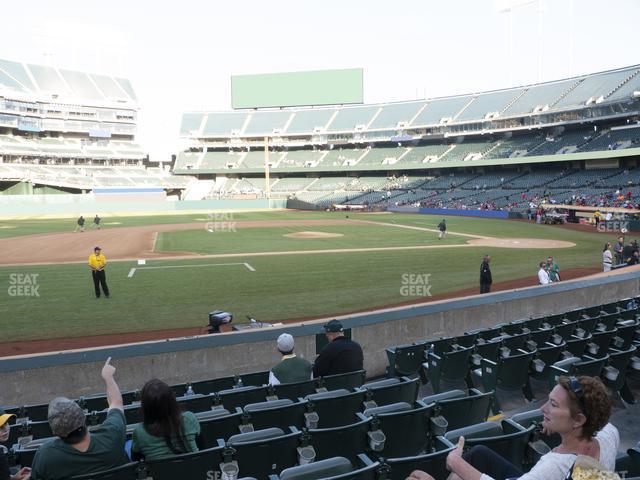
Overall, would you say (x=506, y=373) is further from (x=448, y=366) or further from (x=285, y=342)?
(x=285, y=342)

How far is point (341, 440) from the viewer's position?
14.7 ft

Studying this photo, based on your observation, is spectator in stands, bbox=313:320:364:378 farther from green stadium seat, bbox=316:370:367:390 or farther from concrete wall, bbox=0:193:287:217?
concrete wall, bbox=0:193:287:217

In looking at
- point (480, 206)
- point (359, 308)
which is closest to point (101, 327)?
point (359, 308)

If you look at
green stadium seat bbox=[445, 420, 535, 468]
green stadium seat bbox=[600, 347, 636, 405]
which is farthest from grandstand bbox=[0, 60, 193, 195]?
green stadium seat bbox=[445, 420, 535, 468]

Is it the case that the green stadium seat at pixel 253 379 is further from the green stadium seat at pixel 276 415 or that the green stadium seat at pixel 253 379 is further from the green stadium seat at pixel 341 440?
the green stadium seat at pixel 341 440

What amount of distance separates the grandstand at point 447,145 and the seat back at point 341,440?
191 feet

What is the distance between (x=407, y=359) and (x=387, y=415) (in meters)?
3.32

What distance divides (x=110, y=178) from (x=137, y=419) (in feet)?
300

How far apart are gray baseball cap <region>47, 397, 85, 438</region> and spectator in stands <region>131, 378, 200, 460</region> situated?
55cm

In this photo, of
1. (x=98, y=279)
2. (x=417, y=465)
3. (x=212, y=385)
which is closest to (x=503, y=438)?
(x=417, y=465)

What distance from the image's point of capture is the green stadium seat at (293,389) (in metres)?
6.16

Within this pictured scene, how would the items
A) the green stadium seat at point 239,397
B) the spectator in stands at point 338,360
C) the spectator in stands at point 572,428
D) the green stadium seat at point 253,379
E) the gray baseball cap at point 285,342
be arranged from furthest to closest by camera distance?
1. the green stadium seat at point 253,379
2. the spectator in stands at point 338,360
3. the gray baseball cap at point 285,342
4. the green stadium seat at point 239,397
5. the spectator in stands at point 572,428

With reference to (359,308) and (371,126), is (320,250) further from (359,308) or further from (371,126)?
(371,126)

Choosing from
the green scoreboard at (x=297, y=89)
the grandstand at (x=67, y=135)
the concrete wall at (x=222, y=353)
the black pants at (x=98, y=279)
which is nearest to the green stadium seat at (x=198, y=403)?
the concrete wall at (x=222, y=353)
